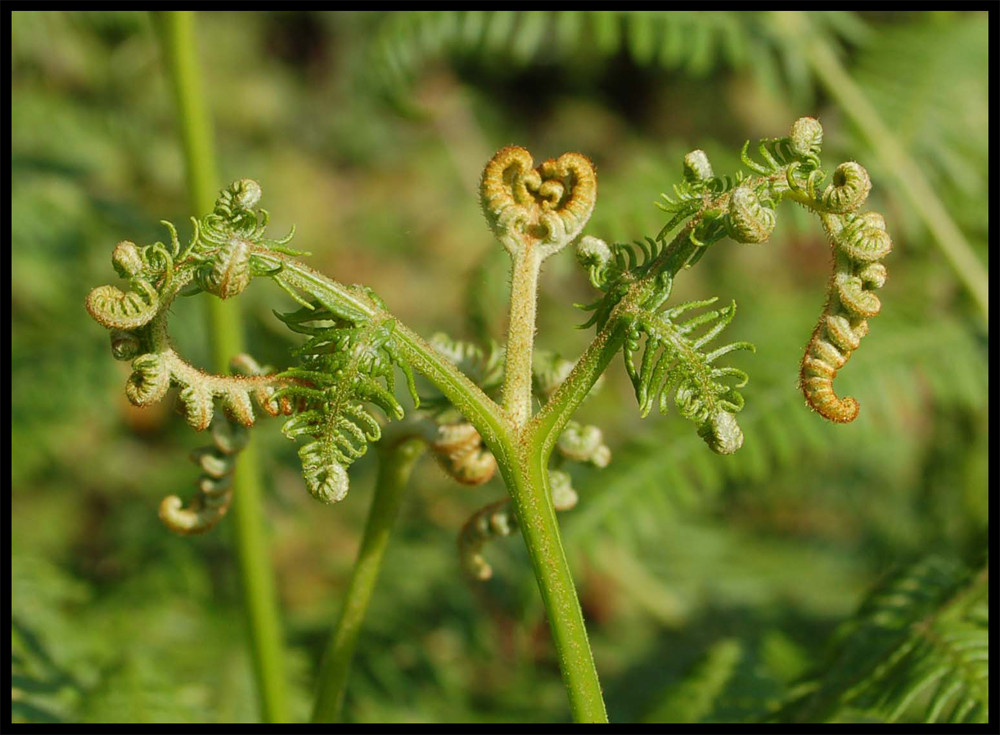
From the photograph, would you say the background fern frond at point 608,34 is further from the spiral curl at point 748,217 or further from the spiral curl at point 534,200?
the spiral curl at point 748,217

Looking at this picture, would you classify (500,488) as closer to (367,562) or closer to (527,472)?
(367,562)

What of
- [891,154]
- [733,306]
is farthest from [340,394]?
[891,154]

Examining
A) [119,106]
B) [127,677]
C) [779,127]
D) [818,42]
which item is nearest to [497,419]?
[127,677]

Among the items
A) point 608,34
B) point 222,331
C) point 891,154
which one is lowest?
point 222,331

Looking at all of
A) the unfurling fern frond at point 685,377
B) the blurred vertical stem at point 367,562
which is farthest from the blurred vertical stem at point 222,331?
the unfurling fern frond at point 685,377

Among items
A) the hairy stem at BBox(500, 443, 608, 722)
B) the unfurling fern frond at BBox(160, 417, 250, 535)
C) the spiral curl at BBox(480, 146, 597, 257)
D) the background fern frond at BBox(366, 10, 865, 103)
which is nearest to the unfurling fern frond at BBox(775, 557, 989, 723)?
the hairy stem at BBox(500, 443, 608, 722)
